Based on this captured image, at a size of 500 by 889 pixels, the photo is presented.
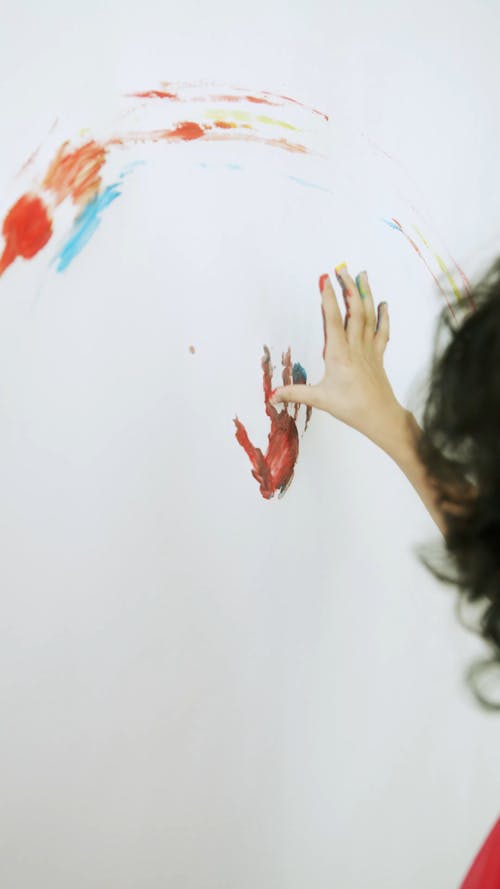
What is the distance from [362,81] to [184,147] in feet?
0.71

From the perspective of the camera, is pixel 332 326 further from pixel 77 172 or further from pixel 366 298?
pixel 77 172

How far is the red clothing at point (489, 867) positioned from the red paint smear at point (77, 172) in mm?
645

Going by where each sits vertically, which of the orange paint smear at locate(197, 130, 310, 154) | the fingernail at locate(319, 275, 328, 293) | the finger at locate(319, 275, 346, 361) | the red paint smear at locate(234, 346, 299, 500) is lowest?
the red paint smear at locate(234, 346, 299, 500)

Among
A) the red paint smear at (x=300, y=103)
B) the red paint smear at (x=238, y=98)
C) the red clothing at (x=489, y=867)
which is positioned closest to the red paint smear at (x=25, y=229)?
the red paint smear at (x=238, y=98)

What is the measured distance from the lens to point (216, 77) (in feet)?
2.48

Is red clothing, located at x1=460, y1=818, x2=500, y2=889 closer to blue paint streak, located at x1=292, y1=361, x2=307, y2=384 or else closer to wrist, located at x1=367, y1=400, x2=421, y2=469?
wrist, located at x1=367, y1=400, x2=421, y2=469

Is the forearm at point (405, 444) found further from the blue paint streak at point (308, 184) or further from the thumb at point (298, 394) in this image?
the blue paint streak at point (308, 184)

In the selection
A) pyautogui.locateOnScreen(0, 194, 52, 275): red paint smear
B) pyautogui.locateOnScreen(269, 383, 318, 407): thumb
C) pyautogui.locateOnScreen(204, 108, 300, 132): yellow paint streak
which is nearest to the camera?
pyautogui.locateOnScreen(0, 194, 52, 275): red paint smear

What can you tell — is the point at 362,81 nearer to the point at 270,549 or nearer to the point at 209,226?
the point at 209,226

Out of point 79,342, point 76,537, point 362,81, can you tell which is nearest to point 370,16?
point 362,81

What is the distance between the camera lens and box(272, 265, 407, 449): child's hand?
0.86m

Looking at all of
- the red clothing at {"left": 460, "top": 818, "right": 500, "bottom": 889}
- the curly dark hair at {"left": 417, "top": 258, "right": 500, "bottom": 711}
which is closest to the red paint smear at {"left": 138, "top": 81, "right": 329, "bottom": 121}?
the curly dark hair at {"left": 417, "top": 258, "right": 500, "bottom": 711}

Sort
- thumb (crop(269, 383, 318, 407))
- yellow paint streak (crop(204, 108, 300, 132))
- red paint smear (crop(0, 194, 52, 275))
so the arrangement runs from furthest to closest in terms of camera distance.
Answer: thumb (crop(269, 383, 318, 407)) < yellow paint streak (crop(204, 108, 300, 132)) < red paint smear (crop(0, 194, 52, 275))

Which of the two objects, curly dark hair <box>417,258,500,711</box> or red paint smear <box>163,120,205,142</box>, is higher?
red paint smear <box>163,120,205,142</box>
